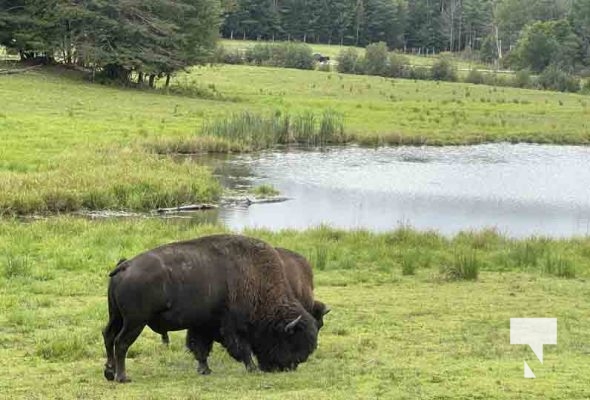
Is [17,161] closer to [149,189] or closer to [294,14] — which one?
[149,189]

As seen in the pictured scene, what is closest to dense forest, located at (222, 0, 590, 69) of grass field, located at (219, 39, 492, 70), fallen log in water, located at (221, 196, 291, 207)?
grass field, located at (219, 39, 492, 70)

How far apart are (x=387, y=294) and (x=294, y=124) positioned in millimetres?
26805

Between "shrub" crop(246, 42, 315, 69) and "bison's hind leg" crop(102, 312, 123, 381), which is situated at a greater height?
"shrub" crop(246, 42, 315, 69)

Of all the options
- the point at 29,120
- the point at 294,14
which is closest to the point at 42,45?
the point at 29,120

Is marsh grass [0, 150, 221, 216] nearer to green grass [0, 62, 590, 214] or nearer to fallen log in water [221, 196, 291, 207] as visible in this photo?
green grass [0, 62, 590, 214]

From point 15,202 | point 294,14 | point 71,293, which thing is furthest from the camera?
point 294,14

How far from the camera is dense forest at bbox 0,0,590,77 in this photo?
5028 cm

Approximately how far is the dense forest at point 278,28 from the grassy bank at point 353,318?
31.4 metres

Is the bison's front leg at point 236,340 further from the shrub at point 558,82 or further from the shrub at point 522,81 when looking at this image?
the shrub at point 558,82

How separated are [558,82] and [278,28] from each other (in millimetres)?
45792

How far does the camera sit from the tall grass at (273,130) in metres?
37.6

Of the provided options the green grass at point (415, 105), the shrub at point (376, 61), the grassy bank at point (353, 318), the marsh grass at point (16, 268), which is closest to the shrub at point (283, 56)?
the shrub at point (376, 61)

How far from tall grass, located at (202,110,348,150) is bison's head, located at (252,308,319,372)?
90.5 feet

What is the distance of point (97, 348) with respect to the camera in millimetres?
10234
